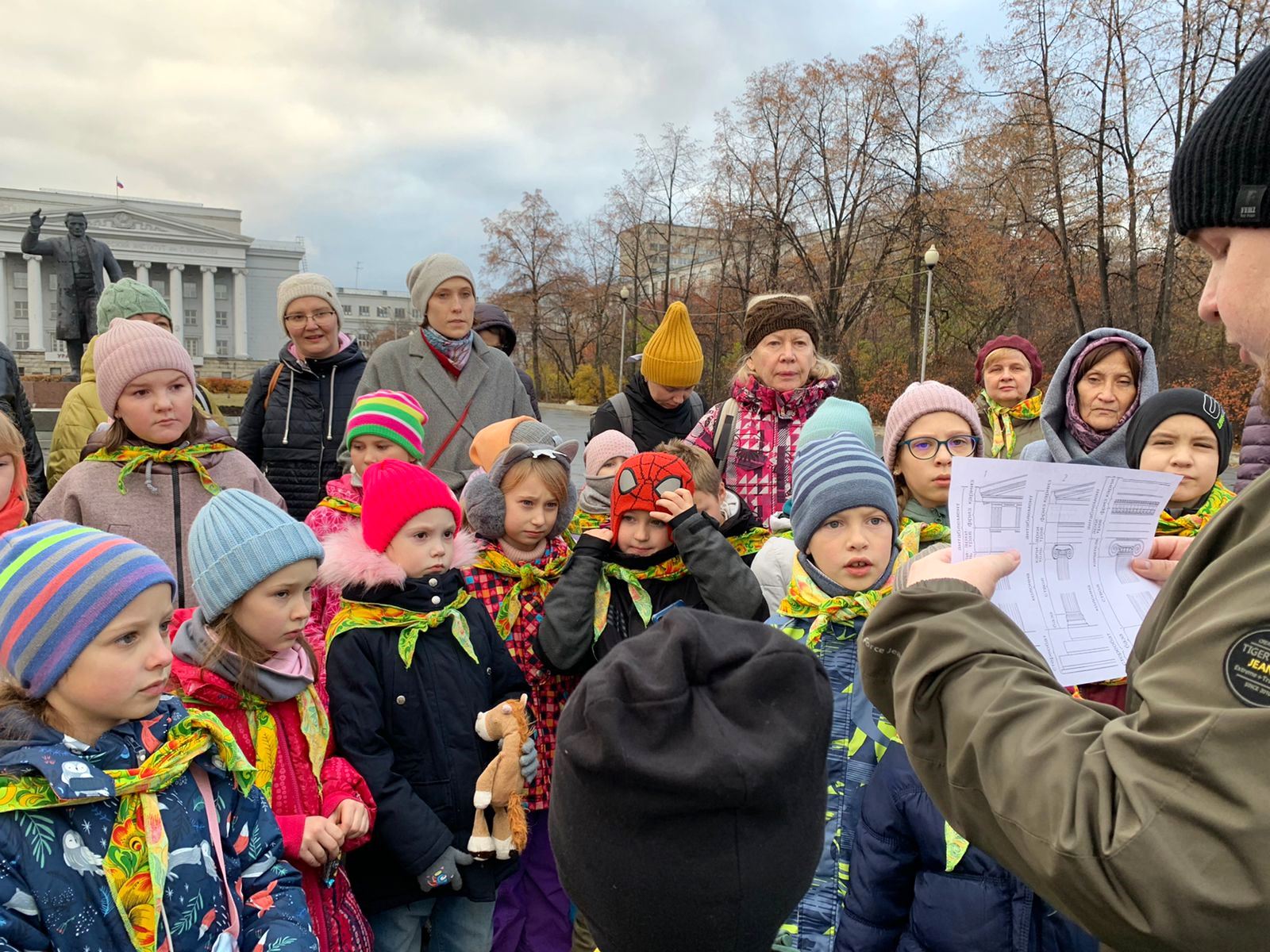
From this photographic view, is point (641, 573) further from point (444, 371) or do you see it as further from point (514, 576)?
point (444, 371)

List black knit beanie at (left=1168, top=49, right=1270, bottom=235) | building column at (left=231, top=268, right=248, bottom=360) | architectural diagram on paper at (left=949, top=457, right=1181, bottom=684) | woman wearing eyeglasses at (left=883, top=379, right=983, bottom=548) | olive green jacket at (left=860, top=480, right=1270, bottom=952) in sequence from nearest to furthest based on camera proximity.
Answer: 1. olive green jacket at (left=860, top=480, right=1270, bottom=952)
2. black knit beanie at (left=1168, top=49, right=1270, bottom=235)
3. architectural diagram on paper at (left=949, top=457, right=1181, bottom=684)
4. woman wearing eyeglasses at (left=883, top=379, right=983, bottom=548)
5. building column at (left=231, top=268, right=248, bottom=360)

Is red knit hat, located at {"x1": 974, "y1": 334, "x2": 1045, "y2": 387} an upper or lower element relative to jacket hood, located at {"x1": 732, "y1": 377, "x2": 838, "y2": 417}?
upper

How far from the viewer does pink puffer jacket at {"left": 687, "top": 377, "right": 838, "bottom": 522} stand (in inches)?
166

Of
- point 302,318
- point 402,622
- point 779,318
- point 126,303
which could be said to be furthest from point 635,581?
point 126,303

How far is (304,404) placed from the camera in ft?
15.2

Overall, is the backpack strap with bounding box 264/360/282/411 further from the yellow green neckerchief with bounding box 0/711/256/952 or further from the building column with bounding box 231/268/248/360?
the building column with bounding box 231/268/248/360

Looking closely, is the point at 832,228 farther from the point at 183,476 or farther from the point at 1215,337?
the point at 183,476

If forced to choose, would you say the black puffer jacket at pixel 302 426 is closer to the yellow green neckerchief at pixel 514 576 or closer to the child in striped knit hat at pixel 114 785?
the yellow green neckerchief at pixel 514 576

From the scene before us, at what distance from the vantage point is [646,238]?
44.8 metres

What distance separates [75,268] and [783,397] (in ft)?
42.6

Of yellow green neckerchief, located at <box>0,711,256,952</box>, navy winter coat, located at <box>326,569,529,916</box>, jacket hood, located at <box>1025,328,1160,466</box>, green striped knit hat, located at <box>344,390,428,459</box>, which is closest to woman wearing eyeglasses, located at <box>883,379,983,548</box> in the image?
jacket hood, located at <box>1025,328,1160,466</box>

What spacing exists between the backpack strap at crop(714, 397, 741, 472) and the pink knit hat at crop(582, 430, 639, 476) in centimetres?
45

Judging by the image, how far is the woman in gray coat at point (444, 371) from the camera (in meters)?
4.48

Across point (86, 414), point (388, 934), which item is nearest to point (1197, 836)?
point (388, 934)
